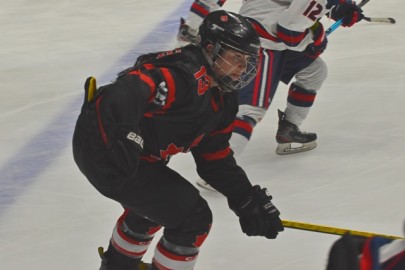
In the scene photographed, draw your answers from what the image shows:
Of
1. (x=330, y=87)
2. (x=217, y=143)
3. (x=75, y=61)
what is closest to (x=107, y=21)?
(x=75, y=61)

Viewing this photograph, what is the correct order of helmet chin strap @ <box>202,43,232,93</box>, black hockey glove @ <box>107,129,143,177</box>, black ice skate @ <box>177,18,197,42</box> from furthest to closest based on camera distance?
black ice skate @ <box>177,18,197,42</box> < helmet chin strap @ <box>202,43,232,93</box> < black hockey glove @ <box>107,129,143,177</box>

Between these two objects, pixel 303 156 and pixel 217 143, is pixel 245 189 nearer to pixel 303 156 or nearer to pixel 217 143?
pixel 217 143

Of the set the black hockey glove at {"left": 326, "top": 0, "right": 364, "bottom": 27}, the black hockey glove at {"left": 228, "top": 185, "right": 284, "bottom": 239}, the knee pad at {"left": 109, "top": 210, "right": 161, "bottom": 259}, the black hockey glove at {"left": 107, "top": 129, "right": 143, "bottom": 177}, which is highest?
the black hockey glove at {"left": 107, "top": 129, "right": 143, "bottom": 177}

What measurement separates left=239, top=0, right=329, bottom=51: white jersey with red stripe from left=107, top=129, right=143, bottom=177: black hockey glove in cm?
131

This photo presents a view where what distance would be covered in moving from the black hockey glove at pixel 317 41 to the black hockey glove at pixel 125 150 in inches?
62.8

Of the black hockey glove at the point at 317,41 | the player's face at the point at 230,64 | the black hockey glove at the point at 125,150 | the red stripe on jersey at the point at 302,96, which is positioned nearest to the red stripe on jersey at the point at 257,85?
the black hockey glove at the point at 317,41

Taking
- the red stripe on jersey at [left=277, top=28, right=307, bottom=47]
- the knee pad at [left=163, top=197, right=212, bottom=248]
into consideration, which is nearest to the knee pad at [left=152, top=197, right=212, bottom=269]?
the knee pad at [left=163, top=197, right=212, bottom=248]

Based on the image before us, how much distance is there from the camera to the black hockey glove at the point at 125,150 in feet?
5.53

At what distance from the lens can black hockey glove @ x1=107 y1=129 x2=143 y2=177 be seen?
1687 mm

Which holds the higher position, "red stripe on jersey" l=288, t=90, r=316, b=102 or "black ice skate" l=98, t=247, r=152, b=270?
"black ice skate" l=98, t=247, r=152, b=270

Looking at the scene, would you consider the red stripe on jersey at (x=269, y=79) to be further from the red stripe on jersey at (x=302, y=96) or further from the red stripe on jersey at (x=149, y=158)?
the red stripe on jersey at (x=149, y=158)

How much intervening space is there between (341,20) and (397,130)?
0.59 metres

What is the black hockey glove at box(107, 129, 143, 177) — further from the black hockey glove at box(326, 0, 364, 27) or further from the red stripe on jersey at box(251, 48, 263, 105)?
the black hockey glove at box(326, 0, 364, 27)

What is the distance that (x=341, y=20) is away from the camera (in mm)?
3547
